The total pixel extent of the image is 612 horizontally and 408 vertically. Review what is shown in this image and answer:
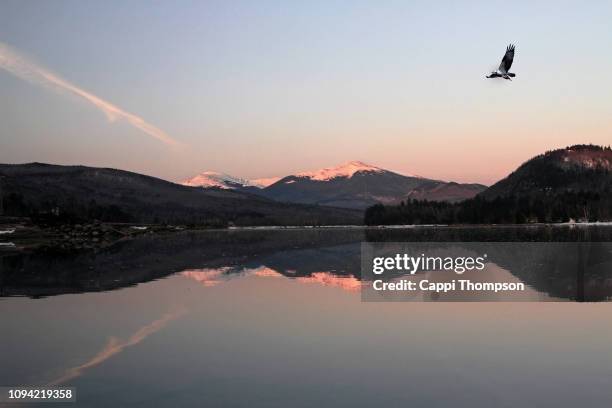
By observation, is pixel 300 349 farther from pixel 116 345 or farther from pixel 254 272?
pixel 254 272

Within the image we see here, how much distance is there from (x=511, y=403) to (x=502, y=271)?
121ft

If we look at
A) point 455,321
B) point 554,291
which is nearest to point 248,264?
point 554,291

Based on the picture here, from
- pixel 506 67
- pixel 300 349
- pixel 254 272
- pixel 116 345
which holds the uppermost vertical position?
pixel 506 67

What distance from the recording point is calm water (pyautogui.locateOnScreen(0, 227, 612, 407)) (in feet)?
60.5

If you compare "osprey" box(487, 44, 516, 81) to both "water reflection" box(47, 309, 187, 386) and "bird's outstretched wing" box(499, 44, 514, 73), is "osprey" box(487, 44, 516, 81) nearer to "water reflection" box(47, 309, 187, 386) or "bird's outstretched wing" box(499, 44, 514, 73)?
"bird's outstretched wing" box(499, 44, 514, 73)

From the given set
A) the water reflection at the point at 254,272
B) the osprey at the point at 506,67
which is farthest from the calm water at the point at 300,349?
the osprey at the point at 506,67

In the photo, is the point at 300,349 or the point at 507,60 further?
the point at 507,60

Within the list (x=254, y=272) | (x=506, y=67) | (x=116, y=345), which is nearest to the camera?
(x=116, y=345)

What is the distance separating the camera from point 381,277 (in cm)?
5109

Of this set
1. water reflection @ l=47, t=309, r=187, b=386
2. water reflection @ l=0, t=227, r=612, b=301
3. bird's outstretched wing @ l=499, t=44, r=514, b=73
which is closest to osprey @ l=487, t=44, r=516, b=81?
bird's outstretched wing @ l=499, t=44, r=514, b=73

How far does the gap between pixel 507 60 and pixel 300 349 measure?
3293 centimetres

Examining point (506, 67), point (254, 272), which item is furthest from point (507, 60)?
point (254, 272)

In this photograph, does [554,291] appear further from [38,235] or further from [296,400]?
[38,235]

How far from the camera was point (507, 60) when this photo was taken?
157 feet
